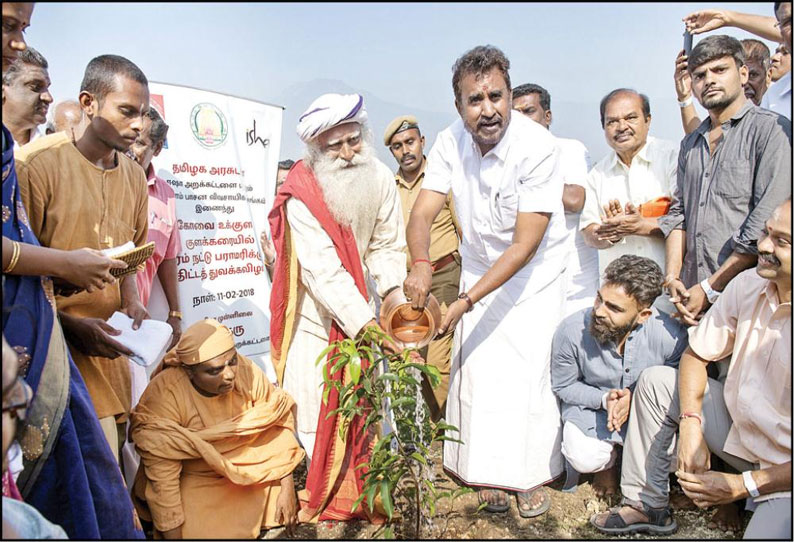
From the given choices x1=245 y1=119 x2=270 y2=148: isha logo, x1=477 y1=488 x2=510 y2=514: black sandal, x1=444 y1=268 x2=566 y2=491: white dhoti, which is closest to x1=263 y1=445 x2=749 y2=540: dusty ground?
x1=477 y1=488 x2=510 y2=514: black sandal

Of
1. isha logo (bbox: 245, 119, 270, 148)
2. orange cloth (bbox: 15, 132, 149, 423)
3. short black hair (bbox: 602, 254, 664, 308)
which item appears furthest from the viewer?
isha logo (bbox: 245, 119, 270, 148)

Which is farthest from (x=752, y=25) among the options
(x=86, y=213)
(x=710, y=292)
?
(x=86, y=213)

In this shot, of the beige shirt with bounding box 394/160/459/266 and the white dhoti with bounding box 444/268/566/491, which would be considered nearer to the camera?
the white dhoti with bounding box 444/268/566/491

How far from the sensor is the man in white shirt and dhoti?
334 centimetres

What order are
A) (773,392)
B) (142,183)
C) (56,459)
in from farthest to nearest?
(142,183)
(773,392)
(56,459)

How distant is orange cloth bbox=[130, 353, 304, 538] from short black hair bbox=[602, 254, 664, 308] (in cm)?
191

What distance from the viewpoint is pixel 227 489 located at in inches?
131

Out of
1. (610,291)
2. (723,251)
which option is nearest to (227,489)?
(610,291)

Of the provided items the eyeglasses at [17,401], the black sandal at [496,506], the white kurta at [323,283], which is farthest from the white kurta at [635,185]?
the eyeglasses at [17,401]

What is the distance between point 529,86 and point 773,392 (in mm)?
3000

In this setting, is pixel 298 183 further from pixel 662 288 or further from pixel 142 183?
pixel 662 288

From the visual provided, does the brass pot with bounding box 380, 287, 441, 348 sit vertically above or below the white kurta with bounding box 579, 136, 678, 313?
below

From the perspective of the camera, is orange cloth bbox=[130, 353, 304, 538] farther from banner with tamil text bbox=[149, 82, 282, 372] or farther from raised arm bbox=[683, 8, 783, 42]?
raised arm bbox=[683, 8, 783, 42]

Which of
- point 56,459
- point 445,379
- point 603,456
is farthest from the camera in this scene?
point 445,379
